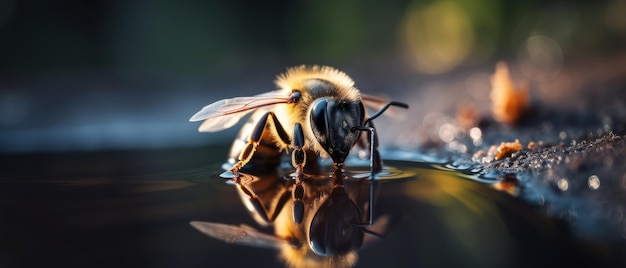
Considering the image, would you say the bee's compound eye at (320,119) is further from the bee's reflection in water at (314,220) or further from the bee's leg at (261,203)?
the bee's leg at (261,203)

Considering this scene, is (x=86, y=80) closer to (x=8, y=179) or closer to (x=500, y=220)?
(x=8, y=179)

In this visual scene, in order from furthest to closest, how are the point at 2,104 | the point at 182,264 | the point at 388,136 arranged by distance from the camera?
the point at 2,104 < the point at 388,136 < the point at 182,264

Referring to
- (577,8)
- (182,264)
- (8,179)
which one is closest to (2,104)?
(8,179)

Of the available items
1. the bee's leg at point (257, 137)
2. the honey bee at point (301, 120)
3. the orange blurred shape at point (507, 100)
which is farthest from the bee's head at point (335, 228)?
the orange blurred shape at point (507, 100)

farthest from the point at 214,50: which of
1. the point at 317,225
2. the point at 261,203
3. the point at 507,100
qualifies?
the point at 317,225

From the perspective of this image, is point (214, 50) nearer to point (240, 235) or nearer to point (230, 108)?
point (230, 108)

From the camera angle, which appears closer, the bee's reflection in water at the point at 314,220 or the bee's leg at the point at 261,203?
the bee's reflection in water at the point at 314,220

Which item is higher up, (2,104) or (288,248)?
(2,104)
